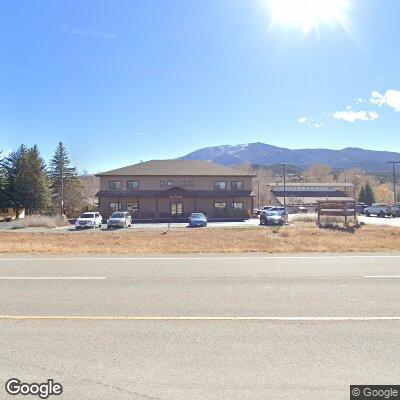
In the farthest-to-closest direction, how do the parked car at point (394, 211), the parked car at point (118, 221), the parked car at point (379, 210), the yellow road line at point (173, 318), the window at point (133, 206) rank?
the parked car at point (379, 210) → the parked car at point (394, 211) → the window at point (133, 206) → the parked car at point (118, 221) → the yellow road line at point (173, 318)

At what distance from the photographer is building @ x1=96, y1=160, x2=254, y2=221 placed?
52.1m

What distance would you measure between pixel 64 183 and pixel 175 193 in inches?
1006

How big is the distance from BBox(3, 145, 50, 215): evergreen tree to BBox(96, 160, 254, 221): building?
31.8 ft

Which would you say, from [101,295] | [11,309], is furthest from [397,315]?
[11,309]

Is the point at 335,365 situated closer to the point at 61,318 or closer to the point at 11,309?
the point at 61,318

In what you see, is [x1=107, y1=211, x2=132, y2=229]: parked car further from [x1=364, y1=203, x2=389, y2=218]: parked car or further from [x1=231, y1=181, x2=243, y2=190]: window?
[x1=364, y1=203, x2=389, y2=218]: parked car

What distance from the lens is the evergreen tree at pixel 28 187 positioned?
54625mm

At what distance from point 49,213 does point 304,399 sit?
59.3 m

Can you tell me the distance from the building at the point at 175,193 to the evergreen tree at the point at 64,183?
47.1ft

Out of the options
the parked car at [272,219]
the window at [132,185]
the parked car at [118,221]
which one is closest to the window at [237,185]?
the window at [132,185]

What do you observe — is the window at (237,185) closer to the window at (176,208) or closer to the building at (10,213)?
the window at (176,208)

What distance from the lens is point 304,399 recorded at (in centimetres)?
376

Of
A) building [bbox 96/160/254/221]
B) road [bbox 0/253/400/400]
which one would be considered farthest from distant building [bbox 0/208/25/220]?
road [bbox 0/253/400/400]

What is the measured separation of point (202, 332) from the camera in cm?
565
